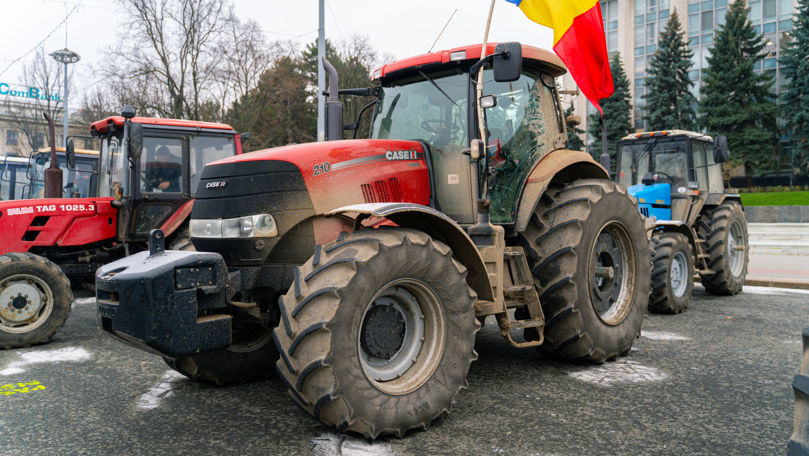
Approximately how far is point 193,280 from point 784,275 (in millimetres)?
12395

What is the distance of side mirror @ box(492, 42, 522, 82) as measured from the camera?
4348 mm

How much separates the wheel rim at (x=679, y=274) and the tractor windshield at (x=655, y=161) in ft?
7.25

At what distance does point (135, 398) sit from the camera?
14.9 feet

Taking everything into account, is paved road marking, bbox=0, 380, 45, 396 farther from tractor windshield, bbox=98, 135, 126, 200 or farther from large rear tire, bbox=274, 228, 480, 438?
tractor windshield, bbox=98, 135, 126, 200

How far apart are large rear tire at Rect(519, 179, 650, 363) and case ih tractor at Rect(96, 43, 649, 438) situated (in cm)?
→ 2

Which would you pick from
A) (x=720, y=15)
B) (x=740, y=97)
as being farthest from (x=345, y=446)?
(x=720, y=15)

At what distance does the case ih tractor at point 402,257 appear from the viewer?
3.37 meters

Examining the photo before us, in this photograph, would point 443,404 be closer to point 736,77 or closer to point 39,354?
point 39,354

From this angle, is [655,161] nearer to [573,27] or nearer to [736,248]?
[736,248]

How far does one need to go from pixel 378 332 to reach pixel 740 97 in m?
46.7

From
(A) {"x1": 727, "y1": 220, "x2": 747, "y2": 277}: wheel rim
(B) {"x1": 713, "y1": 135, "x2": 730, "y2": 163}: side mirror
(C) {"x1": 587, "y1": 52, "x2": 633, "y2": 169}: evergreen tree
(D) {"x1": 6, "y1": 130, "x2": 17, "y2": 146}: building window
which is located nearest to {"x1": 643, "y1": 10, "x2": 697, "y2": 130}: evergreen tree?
(C) {"x1": 587, "y1": 52, "x2": 633, "y2": 169}: evergreen tree

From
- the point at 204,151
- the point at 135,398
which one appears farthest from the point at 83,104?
the point at 135,398

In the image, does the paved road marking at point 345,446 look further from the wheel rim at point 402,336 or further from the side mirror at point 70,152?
the side mirror at point 70,152

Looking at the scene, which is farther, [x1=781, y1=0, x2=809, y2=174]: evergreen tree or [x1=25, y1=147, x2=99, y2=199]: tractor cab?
[x1=781, y1=0, x2=809, y2=174]: evergreen tree
